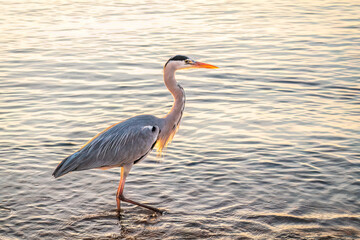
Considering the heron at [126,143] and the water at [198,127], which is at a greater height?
the heron at [126,143]

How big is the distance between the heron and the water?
1.69ft

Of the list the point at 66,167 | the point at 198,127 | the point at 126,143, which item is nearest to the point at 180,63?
the point at 126,143

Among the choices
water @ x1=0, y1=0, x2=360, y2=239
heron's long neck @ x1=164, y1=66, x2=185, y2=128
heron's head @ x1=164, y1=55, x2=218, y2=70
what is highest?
heron's head @ x1=164, y1=55, x2=218, y2=70

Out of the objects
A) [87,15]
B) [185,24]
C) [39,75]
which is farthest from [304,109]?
[87,15]

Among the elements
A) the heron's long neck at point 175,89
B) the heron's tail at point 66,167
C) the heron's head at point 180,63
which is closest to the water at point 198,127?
the heron's tail at point 66,167

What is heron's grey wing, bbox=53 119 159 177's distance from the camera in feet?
22.9

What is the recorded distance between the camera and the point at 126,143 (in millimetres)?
7078

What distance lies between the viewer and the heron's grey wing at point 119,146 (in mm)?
6969

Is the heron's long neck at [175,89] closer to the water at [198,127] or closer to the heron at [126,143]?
the heron at [126,143]

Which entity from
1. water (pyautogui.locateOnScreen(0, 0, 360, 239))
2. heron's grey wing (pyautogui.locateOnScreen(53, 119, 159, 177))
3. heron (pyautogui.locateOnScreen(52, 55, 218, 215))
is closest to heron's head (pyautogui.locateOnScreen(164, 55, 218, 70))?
heron (pyautogui.locateOnScreen(52, 55, 218, 215))

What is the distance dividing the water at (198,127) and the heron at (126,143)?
51 centimetres

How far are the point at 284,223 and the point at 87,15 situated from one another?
16868 mm

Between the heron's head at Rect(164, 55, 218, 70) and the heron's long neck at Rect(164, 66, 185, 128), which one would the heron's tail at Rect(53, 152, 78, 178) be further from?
the heron's head at Rect(164, 55, 218, 70)

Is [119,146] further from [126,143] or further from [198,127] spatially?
[198,127]
